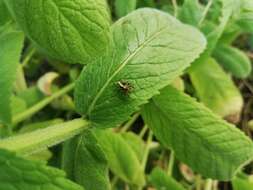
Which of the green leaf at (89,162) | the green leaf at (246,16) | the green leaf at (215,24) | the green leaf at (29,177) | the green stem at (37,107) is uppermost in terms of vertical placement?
the green leaf at (29,177)

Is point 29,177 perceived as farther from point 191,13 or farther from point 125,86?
point 191,13

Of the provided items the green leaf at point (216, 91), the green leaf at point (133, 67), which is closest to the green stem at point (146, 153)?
the green leaf at point (216, 91)

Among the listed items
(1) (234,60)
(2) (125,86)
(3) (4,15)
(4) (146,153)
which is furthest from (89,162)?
(1) (234,60)

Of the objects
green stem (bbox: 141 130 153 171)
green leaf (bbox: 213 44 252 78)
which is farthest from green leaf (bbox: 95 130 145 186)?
green leaf (bbox: 213 44 252 78)

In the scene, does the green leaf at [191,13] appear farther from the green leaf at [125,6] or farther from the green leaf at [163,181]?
the green leaf at [163,181]

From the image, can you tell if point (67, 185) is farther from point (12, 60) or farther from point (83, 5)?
point (12, 60)

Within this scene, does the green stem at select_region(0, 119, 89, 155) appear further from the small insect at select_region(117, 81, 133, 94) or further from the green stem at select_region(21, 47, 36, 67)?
the green stem at select_region(21, 47, 36, 67)
